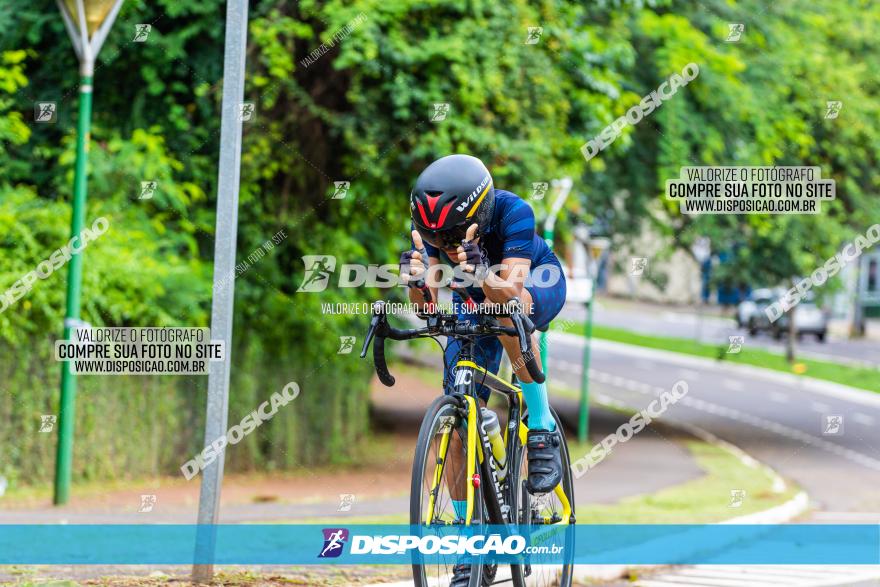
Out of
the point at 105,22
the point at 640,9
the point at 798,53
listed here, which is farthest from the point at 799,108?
the point at 105,22

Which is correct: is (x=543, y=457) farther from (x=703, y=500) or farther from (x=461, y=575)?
(x=703, y=500)

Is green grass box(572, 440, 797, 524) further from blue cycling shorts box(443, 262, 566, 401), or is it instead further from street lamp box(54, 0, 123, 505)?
blue cycling shorts box(443, 262, 566, 401)

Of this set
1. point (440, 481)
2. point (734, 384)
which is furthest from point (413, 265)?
point (734, 384)

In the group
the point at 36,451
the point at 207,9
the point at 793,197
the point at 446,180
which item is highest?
the point at 207,9

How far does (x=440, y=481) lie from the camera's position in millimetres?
5234

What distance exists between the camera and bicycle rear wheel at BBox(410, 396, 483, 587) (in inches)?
198

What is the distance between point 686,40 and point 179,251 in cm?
791

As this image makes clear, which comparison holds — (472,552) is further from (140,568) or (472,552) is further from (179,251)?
(179,251)

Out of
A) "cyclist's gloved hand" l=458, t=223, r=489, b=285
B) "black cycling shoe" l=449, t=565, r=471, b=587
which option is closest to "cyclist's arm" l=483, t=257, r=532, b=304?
"cyclist's gloved hand" l=458, t=223, r=489, b=285

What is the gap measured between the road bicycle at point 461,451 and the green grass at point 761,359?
2102 centimetres

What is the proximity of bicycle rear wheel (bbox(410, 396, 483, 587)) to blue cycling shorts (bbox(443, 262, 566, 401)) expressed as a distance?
0.74ft

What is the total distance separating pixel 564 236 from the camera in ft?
61.3

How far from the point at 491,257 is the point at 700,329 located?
38.2 m

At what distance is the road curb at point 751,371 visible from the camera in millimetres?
31031
